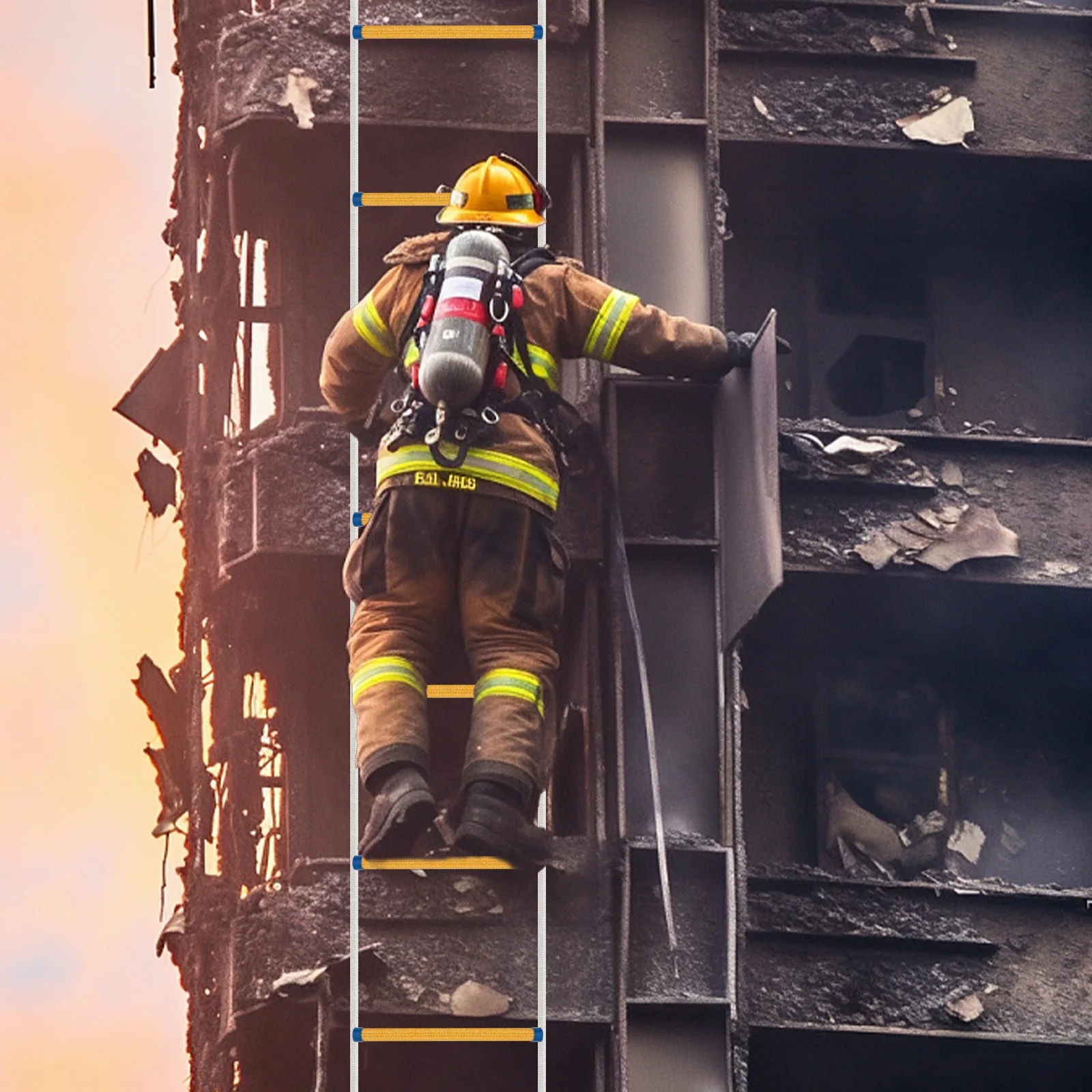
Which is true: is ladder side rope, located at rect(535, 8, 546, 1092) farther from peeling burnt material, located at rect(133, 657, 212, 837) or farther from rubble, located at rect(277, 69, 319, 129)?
peeling burnt material, located at rect(133, 657, 212, 837)

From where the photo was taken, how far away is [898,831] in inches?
607

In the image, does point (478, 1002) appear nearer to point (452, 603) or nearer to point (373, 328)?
point (452, 603)

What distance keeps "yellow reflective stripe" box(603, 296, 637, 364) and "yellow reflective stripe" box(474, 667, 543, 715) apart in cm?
153

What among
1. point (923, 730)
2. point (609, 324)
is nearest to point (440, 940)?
point (609, 324)

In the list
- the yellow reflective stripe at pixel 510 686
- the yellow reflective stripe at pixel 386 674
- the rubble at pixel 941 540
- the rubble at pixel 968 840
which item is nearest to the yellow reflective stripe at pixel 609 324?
the yellow reflective stripe at pixel 510 686

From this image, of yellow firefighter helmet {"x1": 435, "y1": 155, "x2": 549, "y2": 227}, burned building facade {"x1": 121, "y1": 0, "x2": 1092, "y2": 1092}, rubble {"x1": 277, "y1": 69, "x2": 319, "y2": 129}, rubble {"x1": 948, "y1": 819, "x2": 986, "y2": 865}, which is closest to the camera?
yellow firefighter helmet {"x1": 435, "y1": 155, "x2": 549, "y2": 227}

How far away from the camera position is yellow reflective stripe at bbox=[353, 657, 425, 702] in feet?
41.2

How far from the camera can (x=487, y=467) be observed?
12.6 metres

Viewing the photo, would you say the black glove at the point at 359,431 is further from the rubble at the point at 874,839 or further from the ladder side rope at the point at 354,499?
the rubble at the point at 874,839

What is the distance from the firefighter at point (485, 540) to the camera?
12.3 metres

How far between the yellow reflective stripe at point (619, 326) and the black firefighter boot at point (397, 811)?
6.93 feet

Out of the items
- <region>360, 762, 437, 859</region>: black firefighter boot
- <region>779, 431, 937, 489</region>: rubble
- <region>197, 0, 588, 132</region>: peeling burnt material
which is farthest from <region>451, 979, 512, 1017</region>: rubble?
<region>197, 0, 588, 132</region>: peeling burnt material

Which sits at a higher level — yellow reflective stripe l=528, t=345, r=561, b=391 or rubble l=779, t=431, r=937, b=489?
rubble l=779, t=431, r=937, b=489

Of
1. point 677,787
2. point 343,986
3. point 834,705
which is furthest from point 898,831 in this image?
point 343,986
